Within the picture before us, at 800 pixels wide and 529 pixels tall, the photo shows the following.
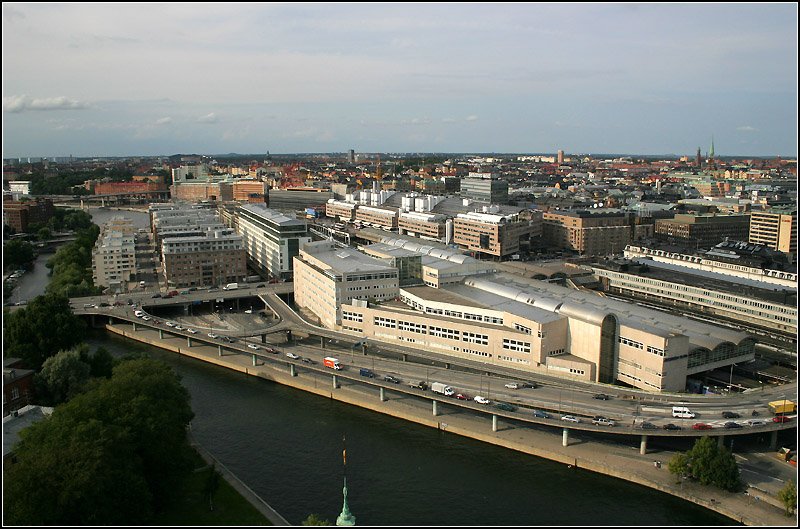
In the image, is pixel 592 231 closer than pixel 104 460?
No

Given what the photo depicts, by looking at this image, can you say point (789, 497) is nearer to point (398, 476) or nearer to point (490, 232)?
point (398, 476)

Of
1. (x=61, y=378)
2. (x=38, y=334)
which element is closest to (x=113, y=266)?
(x=38, y=334)

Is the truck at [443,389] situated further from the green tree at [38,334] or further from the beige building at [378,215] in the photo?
the beige building at [378,215]

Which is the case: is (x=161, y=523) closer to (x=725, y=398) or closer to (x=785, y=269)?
(x=725, y=398)

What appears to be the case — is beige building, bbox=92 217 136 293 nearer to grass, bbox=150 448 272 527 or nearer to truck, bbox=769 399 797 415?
grass, bbox=150 448 272 527

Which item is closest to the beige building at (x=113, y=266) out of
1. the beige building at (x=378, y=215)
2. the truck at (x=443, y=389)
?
the beige building at (x=378, y=215)
